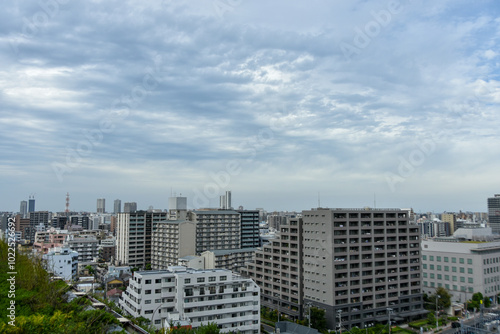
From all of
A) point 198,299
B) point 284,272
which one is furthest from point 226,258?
point 198,299

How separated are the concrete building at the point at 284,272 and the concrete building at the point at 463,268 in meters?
27.5

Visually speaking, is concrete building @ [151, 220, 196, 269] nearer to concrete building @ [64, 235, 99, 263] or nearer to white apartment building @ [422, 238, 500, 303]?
concrete building @ [64, 235, 99, 263]

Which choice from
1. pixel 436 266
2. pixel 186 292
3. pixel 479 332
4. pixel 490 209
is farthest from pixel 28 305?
pixel 490 209

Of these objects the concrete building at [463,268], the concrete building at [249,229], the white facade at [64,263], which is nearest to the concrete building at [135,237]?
the white facade at [64,263]

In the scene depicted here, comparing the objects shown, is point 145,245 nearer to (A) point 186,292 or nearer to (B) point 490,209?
(A) point 186,292

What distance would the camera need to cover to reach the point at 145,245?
81.4 m

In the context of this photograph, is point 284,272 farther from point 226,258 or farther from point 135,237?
point 135,237

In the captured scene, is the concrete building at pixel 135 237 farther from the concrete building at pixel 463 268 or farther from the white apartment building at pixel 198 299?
the concrete building at pixel 463 268

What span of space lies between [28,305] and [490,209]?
18985cm

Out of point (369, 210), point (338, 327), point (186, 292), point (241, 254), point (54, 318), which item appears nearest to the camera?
point (54, 318)

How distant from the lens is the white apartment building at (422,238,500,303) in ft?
186

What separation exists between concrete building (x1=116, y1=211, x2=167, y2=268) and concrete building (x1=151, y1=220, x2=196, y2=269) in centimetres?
605

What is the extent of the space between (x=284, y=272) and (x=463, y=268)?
1188 inches

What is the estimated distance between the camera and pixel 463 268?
58.1 meters
